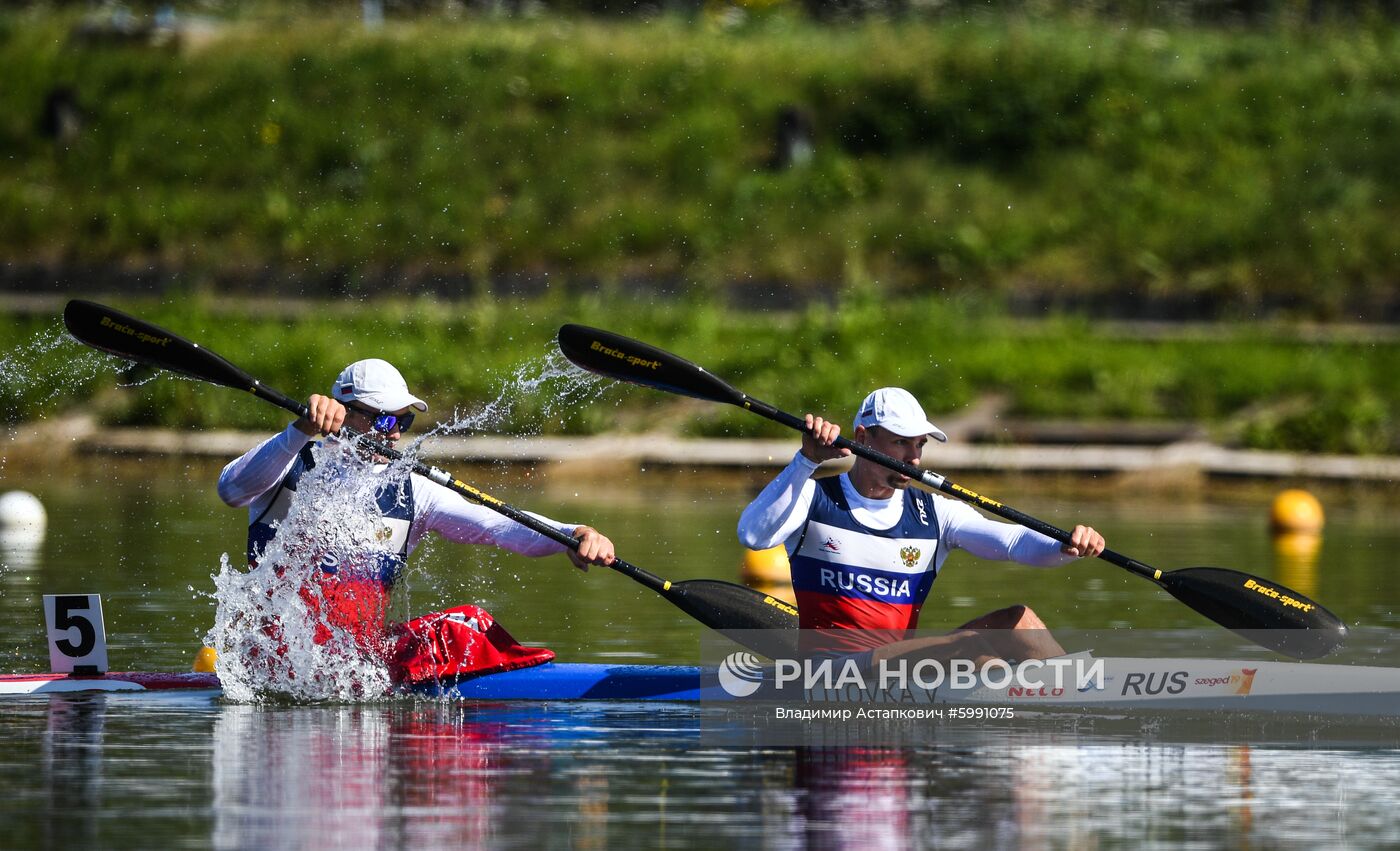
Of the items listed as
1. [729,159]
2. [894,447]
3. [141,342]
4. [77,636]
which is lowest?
[77,636]

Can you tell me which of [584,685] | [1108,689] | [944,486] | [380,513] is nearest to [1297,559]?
[944,486]

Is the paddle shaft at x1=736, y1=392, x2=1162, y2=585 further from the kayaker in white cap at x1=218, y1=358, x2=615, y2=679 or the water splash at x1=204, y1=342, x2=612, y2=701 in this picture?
the water splash at x1=204, y1=342, x2=612, y2=701

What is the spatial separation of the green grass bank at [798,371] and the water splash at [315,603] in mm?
12547

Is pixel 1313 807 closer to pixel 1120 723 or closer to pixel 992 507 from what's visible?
pixel 1120 723

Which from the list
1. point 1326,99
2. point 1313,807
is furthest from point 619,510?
point 1326,99

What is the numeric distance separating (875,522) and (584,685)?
5.09ft

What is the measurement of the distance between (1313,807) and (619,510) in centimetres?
1234

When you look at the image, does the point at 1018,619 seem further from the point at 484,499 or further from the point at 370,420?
the point at 370,420

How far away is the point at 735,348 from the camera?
2466cm

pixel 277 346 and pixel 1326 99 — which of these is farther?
pixel 1326 99

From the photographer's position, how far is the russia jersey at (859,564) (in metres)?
9.77

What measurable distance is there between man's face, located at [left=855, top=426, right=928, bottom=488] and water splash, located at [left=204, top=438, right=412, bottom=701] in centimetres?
220

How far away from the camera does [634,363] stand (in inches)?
450

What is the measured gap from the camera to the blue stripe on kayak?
989 cm
